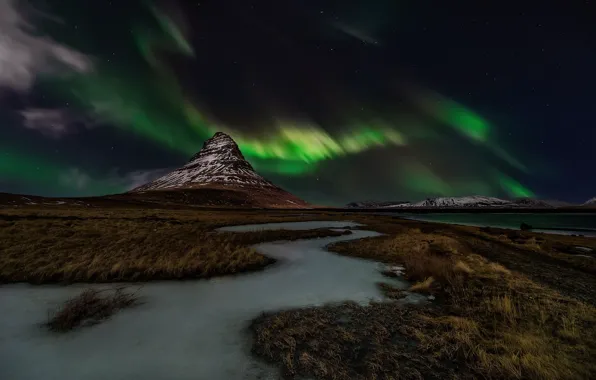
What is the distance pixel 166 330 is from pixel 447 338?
23.3 ft

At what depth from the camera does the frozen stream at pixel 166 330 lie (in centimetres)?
525

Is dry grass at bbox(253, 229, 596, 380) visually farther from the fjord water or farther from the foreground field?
the fjord water

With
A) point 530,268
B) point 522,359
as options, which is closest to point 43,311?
point 522,359

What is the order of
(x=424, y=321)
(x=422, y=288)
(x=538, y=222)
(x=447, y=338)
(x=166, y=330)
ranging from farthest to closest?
(x=538, y=222)
(x=422, y=288)
(x=424, y=321)
(x=166, y=330)
(x=447, y=338)

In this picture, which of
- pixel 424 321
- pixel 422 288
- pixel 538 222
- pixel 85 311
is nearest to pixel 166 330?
pixel 85 311

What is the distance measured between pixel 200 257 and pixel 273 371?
11.2 metres

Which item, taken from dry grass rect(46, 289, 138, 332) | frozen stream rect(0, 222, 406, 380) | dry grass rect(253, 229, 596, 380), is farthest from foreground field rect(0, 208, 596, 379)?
frozen stream rect(0, 222, 406, 380)

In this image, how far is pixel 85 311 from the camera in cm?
765

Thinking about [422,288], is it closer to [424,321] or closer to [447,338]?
[424,321]

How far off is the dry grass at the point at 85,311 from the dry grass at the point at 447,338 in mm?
4569

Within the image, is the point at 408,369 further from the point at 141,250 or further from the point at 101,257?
the point at 141,250

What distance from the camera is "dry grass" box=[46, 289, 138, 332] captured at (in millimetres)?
7031

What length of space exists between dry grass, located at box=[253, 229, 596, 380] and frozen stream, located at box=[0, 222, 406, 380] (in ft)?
3.18

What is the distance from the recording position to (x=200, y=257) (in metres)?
15.3
